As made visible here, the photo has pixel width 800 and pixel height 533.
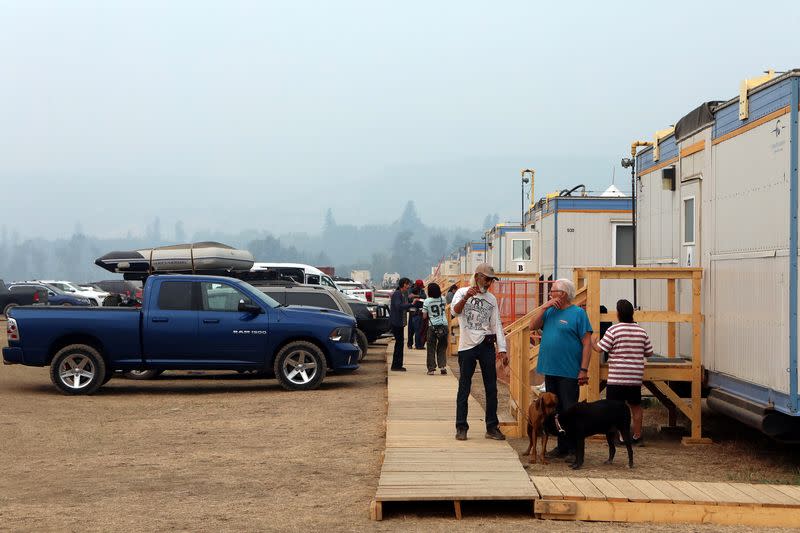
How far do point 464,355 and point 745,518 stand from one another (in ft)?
12.1

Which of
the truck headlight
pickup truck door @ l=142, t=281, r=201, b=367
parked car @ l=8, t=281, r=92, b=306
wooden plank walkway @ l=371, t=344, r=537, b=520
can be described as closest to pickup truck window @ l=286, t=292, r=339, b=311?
the truck headlight

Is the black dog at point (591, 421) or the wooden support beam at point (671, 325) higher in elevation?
the wooden support beam at point (671, 325)

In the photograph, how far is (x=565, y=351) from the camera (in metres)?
10.2

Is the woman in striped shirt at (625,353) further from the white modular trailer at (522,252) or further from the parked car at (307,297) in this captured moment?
the white modular trailer at (522,252)

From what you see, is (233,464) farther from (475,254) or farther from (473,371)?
(475,254)

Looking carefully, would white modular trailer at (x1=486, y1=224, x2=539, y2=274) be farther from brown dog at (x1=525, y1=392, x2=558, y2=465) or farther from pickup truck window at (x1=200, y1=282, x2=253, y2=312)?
brown dog at (x1=525, y1=392, x2=558, y2=465)

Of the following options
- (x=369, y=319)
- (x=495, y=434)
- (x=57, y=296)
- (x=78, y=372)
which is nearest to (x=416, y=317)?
(x=369, y=319)

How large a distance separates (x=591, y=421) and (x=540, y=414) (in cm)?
47

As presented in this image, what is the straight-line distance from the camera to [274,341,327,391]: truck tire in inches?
659

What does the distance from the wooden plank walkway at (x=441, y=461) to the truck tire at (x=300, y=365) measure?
274 centimetres

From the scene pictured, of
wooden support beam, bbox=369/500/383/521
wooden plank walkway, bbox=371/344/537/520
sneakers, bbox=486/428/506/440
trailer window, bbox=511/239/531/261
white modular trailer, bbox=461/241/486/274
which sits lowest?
wooden support beam, bbox=369/500/383/521

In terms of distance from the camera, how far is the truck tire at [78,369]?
53.2 feet

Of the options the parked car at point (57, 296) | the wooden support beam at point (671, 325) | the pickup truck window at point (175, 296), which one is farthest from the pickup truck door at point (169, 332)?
the parked car at point (57, 296)

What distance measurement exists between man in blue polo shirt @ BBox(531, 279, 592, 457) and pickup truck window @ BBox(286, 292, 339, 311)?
403 inches
